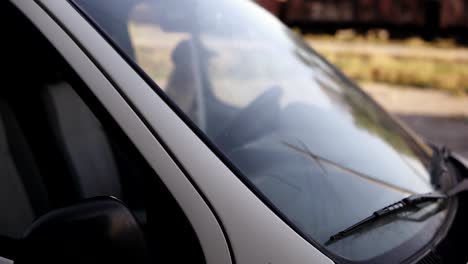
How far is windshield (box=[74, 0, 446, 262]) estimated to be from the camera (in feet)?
4.64

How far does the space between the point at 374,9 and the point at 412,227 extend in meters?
21.1

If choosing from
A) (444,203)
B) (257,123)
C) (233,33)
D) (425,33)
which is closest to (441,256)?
(444,203)

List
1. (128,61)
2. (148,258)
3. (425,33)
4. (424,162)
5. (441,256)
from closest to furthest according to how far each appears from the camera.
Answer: (148,258), (128,61), (441,256), (424,162), (425,33)

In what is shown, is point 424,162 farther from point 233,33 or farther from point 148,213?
point 148,213

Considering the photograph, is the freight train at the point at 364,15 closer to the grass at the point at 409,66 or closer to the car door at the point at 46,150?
the grass at the point at 409,66

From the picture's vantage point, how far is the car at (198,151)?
121 cm

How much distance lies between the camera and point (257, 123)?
1693mm

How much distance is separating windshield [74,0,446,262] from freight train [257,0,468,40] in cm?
1900

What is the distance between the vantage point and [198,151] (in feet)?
4.11

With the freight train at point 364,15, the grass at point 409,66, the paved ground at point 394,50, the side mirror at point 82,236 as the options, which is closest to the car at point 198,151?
the side mirror at point 82,236

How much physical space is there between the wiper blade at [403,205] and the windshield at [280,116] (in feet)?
0.05

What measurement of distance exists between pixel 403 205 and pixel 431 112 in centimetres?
892

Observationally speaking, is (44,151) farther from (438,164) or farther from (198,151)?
(438,164)

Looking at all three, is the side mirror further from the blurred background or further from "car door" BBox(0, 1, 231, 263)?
the blurred background
